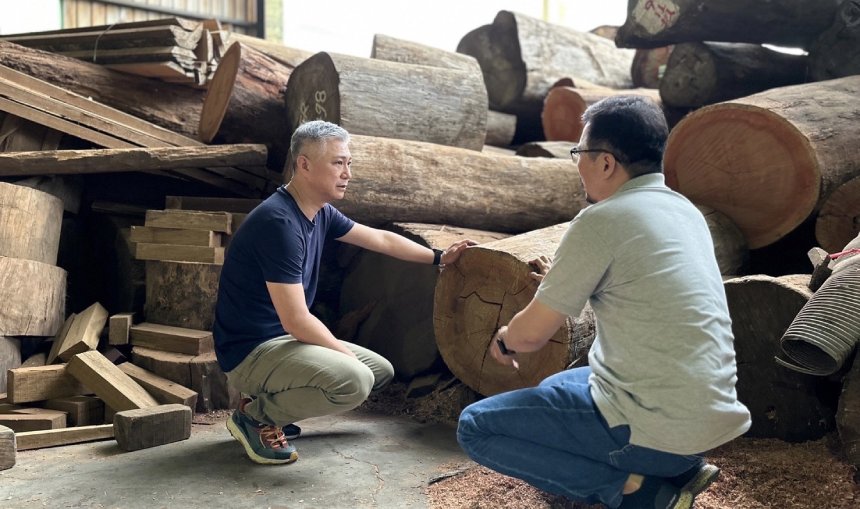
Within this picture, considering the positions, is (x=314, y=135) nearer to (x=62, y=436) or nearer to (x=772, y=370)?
(x=62, y=436)

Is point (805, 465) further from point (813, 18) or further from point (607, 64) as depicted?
point (607, 64)

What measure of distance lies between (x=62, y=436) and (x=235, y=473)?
108 cm

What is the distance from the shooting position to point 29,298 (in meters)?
4.32

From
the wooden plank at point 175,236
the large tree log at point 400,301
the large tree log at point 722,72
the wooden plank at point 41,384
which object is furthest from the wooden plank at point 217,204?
the large tree log at point 722,72

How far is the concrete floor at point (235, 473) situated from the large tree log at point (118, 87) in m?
2.76

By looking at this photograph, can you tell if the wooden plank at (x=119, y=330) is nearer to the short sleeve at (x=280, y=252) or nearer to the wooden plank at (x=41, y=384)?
the wooden plank at (x=41, y=384)

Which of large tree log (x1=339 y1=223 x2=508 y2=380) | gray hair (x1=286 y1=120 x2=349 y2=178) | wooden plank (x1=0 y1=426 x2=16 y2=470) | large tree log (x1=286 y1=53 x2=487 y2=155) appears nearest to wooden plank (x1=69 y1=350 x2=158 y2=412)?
wooden plank (x1=0 y1=426 x2=16 y2=470)

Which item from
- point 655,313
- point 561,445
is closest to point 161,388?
point 561,445

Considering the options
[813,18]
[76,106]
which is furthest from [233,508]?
[813,18]

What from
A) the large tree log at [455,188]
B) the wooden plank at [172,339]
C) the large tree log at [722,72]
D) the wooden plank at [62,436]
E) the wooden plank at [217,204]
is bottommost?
the wooden plank at [62,436]

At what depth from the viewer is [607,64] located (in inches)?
325

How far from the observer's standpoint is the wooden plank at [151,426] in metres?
3.53

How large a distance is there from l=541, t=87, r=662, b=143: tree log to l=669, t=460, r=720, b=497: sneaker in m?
A: 4.80

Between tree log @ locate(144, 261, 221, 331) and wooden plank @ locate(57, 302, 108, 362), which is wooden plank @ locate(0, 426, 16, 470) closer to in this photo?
wooden plank @ locate(57, 302, 108, 362)
